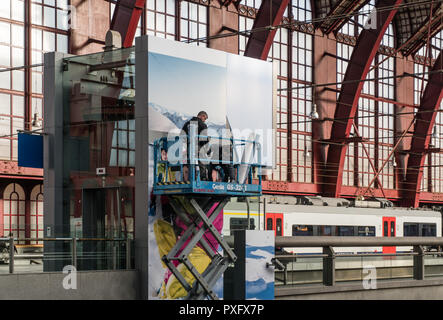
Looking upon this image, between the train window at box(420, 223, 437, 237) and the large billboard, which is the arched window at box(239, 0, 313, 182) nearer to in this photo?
the train window at box(420, 223, 437, 237)

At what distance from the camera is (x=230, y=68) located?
1580 centimetres

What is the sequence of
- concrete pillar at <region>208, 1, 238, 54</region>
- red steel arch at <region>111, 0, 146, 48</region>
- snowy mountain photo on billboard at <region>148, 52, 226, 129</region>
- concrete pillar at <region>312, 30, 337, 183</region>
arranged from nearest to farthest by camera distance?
snowy mountain photo on billboard at <region>148, 52, 226, 129</region> < red steel arch at <region>111, 0, 146, 48</region> < concrete pillar at <region>208, 1, 238, 54</region> < concrete pillar at <region>312, 30, 337, 183</region>

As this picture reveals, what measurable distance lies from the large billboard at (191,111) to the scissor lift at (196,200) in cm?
9

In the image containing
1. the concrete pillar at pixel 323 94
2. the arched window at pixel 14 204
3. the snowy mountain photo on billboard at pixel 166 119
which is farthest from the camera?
the concrete pillar at pixel 323 94

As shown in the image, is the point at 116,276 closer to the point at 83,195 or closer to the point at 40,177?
the point at 83,195

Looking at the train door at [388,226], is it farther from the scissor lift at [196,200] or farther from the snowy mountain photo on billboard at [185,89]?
the scissor lift at [196,200]

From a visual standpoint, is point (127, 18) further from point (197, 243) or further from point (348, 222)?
point (197, 243)

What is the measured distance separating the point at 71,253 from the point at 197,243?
237cm

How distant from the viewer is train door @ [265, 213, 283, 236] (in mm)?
31578

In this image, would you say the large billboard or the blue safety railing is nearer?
the blue safety railing

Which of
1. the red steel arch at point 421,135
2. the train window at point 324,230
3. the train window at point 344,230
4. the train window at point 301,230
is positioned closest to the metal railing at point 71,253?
the train window at point 301,230

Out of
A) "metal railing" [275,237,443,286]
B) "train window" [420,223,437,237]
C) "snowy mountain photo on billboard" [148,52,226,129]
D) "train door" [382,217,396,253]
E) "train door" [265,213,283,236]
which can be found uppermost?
"snowy mountain photo on billboard" [148,52,226,129]

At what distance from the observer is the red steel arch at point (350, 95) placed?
1746 inches

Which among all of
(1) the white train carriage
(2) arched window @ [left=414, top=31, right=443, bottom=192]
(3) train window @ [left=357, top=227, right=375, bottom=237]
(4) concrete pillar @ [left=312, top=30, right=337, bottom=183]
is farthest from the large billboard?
(2) arched window @ [left=414, top=31, right=443, bottom=192]
